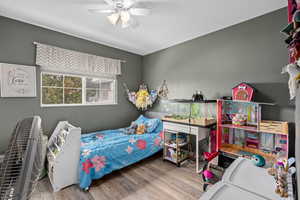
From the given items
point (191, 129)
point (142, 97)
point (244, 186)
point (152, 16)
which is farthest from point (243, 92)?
point (142, 97)

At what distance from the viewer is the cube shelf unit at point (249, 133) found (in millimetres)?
1767

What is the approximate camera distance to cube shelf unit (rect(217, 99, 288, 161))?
177cm

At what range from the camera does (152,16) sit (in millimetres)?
2094

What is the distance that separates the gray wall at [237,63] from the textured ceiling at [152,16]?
0.60 ft

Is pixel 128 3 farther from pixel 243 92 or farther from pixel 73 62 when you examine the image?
pixel 243 92

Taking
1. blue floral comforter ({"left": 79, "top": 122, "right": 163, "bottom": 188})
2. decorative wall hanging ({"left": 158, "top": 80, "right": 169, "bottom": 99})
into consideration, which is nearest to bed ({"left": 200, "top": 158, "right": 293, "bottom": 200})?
blue floral comforter ({"left": 79, "top": 122, "right": 163, "bottom": 188})

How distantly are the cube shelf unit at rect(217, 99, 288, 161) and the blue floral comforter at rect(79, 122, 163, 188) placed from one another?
125 centimetres

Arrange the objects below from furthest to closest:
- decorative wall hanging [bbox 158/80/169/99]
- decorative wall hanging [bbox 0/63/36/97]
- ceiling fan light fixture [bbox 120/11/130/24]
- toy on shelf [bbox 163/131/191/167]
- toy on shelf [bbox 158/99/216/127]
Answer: decorative wall hanging [bbox 158/80/169/99] < toy on shelf [bbox 163/131/191/167] < toy on shelf [bbox 158/99/216/127] < decorative wall hanging [bbox 0/63/36/97] < ceiling fan light fixture [bbox 120/11/130/24]

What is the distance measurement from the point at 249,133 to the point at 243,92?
671 millimetres

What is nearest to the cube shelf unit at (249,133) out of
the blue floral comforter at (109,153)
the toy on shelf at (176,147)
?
the toy on shelf at (176,147)

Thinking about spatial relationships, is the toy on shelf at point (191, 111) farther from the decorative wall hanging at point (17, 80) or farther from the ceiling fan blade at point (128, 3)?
the decorative wall hanging at point (17, 80)

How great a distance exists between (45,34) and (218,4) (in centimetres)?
294

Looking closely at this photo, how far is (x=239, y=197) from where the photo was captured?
77 cm

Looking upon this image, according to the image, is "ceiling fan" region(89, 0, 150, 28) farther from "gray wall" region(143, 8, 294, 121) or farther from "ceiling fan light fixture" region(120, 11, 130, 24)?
"gray wall" region(143, 8, 294, 121)
